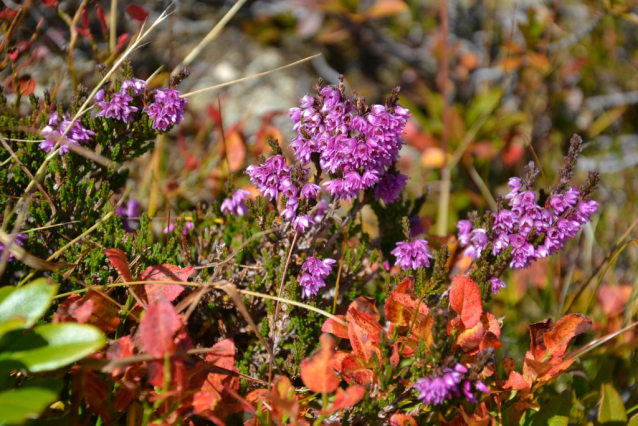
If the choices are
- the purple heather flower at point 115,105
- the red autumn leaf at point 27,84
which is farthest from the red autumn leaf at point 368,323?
the red autumn leaf at point 27,84

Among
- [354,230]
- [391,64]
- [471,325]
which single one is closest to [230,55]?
[391,64]

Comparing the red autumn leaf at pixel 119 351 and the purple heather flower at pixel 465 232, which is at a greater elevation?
the purple heather flower at pixel 465 232

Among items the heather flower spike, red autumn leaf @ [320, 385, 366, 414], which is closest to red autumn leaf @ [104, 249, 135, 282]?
red autumn leaf @ [320, 385, 366, 414]

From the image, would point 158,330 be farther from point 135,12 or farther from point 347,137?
point 135,12

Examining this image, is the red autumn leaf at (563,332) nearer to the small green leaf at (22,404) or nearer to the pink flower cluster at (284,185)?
the pink flower cluster at (284,185)

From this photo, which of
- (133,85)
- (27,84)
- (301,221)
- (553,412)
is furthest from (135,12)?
(553,412)
